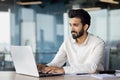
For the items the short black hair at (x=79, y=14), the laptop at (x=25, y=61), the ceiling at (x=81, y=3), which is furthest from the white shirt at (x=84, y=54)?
the ceiling at (x=81, y=3)

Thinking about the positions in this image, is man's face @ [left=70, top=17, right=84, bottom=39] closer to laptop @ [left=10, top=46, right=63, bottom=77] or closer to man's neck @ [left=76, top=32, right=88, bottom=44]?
man's neck @ [left=76, top=32, right=88, bottom=44]

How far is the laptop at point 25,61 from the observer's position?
7.17 ft

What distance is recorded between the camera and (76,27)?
9.60 feet

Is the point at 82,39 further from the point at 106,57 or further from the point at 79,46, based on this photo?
the point at 106,57

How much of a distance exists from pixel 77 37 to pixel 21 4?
3853 millimetres

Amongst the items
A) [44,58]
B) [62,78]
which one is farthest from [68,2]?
[62,78]

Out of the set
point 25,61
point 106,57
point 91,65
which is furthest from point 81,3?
point 25,61

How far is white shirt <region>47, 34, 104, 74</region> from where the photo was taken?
2543 millimetres

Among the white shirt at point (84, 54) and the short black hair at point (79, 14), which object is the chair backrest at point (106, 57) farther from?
the short black hair at point (79, 14)

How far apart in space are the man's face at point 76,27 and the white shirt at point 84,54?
94mm

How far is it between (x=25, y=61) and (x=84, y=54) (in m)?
0.79

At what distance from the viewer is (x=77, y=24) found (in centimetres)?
294

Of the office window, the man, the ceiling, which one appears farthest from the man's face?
the office window

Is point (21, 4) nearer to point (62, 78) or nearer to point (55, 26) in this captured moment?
point (55, 26)
